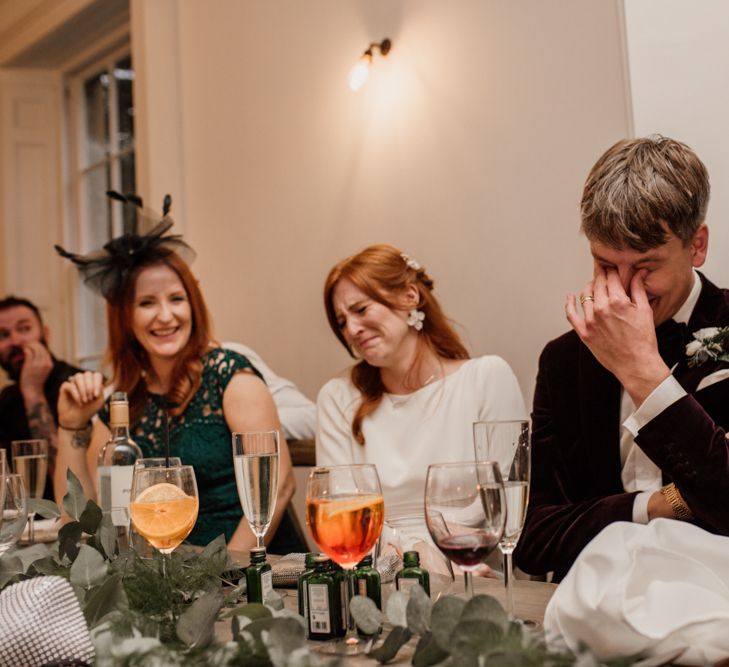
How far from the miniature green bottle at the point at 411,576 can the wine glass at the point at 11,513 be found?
56 centimetres

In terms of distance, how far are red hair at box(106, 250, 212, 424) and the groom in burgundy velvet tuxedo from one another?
3.82ft

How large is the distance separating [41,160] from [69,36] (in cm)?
77

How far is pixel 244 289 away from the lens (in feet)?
12.2

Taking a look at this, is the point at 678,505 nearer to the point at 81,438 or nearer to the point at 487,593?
the point at 487,593

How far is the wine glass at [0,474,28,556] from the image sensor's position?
1.24 metres

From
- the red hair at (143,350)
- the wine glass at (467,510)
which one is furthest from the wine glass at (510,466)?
the red hair at (143,350)

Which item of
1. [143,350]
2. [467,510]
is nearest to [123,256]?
[143,350]

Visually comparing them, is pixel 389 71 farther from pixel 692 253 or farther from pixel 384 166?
pixel 692 253

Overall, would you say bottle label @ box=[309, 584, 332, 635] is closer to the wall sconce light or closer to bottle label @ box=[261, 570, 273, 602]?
bottle label @ box=[261, 570, 273, 602]

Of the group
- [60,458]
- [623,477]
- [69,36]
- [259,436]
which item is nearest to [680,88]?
[623,477]

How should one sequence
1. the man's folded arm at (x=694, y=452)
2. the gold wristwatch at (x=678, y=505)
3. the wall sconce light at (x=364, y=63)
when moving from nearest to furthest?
the man's folded arm at (x=694, y=452)
the gold wristwatch at (x=678, y=505)
the wall sconce light at (x=364, y=63)

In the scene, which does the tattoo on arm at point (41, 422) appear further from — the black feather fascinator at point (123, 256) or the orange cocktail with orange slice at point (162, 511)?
the orange cocktail with orange slice at point (162, 511)

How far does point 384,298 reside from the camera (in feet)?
7.88

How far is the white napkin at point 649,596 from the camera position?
81 cm
